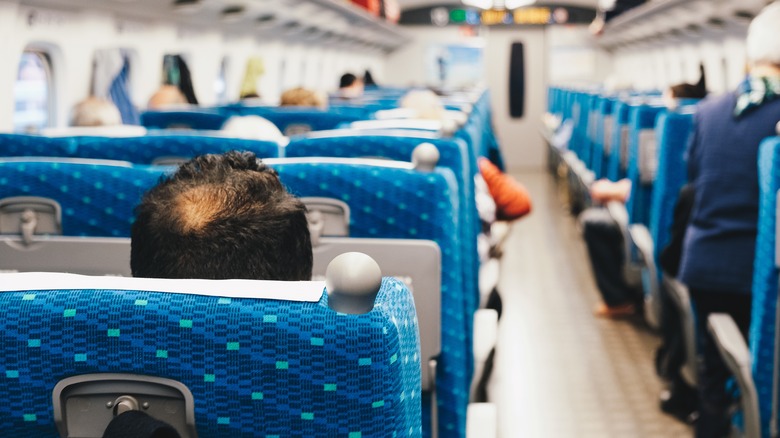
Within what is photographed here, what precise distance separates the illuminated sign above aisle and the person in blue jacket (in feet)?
48.5

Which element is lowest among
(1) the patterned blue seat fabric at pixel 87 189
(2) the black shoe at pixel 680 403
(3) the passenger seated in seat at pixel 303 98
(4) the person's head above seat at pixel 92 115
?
(2) the black shoe at pixel 680 403

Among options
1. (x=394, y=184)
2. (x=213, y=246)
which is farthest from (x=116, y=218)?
(x=213, y=246)

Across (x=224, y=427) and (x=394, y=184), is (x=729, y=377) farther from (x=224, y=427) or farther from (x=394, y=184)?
(x=224, y=427)

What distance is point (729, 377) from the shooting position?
3260mm

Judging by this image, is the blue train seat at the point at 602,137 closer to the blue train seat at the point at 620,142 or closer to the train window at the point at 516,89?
the blue train seat at the point at 620,142

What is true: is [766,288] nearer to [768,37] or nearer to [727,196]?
[727,196]

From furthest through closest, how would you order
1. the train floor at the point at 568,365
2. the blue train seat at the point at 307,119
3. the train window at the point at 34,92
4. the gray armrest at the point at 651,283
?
1. the train window at the point at 34,92
2. the blue train seat at the point at 307,119
3. the gray armrest at the point at 651,283
4. the train floor at the point at 568,365

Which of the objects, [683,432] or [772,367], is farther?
[683,432]

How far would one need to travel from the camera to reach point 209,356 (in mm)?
858

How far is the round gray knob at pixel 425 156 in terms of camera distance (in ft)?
6.20

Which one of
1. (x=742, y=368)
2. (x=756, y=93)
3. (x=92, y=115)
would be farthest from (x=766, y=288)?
(x=92, y=115)

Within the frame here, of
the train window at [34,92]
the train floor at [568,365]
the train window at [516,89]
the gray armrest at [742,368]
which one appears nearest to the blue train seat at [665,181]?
the train floor at [568,365]

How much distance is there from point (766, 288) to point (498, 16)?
620 inches

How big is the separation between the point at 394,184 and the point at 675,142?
2.17 metres
